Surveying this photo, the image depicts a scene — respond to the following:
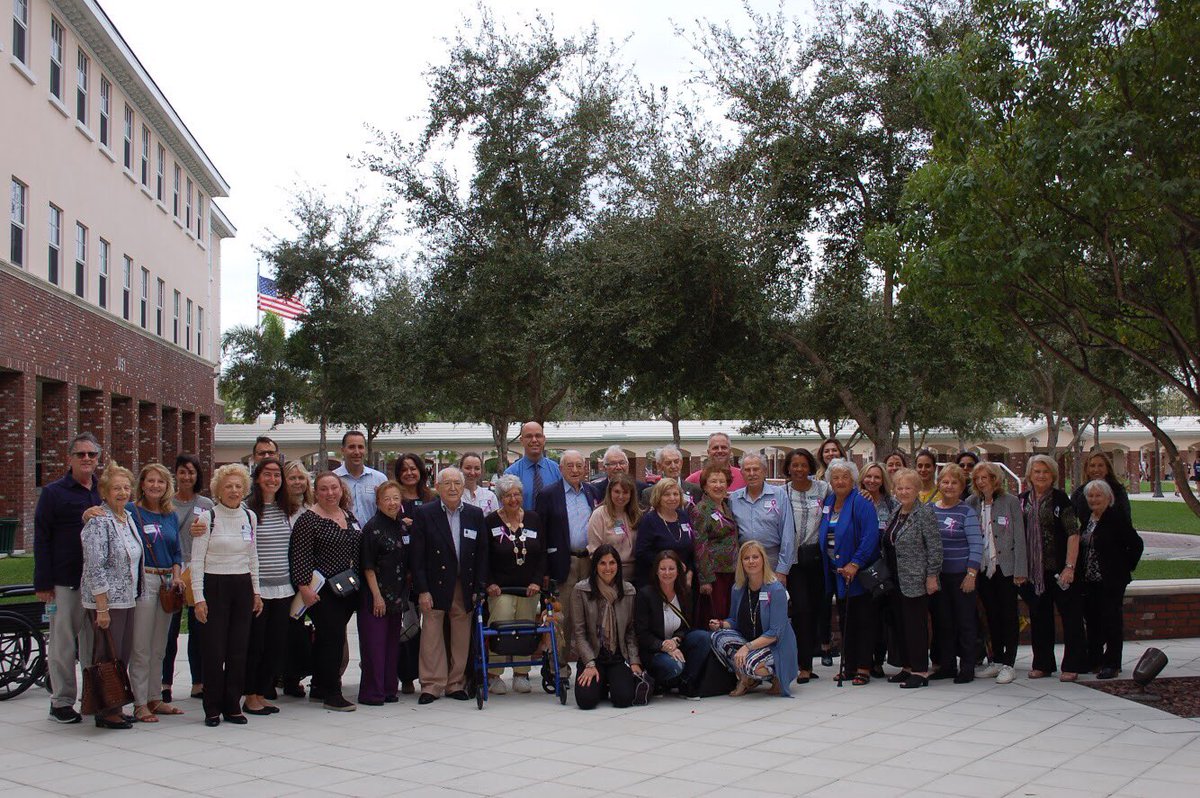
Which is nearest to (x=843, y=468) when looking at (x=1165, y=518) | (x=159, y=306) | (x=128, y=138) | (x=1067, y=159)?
(x=1067, y=159)

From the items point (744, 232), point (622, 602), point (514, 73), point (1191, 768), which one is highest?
point (514, 73)

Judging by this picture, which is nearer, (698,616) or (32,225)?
(698,616)

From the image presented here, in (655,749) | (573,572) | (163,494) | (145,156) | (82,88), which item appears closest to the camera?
(655,749)

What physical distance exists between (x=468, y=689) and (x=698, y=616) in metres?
1.98

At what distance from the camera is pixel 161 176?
3238 centimetres

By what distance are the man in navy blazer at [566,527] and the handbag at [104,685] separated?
3.22 meters

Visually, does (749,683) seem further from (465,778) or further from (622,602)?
(465,778)

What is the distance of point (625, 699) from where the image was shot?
8.33 metres

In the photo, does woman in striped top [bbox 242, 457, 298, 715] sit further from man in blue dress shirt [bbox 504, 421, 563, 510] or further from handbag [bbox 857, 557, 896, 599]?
handbag [bbox 857, 557, 896, 599]

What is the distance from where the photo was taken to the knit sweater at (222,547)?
25.6ft

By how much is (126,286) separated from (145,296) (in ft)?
6.98

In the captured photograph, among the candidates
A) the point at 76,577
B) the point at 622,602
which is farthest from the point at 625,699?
the point at 76,577

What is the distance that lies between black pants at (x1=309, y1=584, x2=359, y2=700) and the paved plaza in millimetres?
280

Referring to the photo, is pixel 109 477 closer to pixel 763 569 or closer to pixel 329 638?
pixel 329 638
